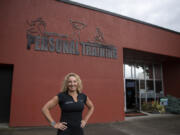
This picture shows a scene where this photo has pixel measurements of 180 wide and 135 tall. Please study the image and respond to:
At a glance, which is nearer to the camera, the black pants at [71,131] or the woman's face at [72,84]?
the black pants at [71,131]

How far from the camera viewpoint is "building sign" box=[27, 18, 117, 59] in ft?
17.8

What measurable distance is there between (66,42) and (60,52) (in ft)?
1.74

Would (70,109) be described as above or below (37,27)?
below

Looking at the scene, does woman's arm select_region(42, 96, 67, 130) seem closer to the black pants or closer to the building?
the black pants

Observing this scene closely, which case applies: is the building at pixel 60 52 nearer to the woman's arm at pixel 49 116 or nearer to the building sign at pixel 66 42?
the building sign at pixel 66 42

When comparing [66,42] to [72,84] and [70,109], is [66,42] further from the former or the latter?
[70,109]

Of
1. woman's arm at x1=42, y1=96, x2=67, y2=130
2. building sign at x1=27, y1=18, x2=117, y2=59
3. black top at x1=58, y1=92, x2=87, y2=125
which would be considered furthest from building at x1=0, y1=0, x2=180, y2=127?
black top at x1=58, y1=92, x2=87, y2=125

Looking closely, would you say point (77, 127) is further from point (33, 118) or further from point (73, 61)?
point (73, 61)

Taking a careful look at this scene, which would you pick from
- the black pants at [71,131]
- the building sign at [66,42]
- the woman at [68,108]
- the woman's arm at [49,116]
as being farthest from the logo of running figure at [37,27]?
the black pants at [71,131]

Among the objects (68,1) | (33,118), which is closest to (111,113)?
(33,118)

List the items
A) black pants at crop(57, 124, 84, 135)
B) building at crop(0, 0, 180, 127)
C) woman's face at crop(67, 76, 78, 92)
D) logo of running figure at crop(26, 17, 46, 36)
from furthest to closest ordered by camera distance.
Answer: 1. logo of running figure at crop(26, 17, 46, 36)
2. building at crop(0, 0, 180, 127)
3. woman's face at crop(67, 76, 78, 92)
4. black pants at crop(57, 124, 84, 135)

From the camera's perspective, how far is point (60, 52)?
5.71m

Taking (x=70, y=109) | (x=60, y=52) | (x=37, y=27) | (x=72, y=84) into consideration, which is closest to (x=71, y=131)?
(x=70, y=109)

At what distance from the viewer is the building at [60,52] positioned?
5.04m
